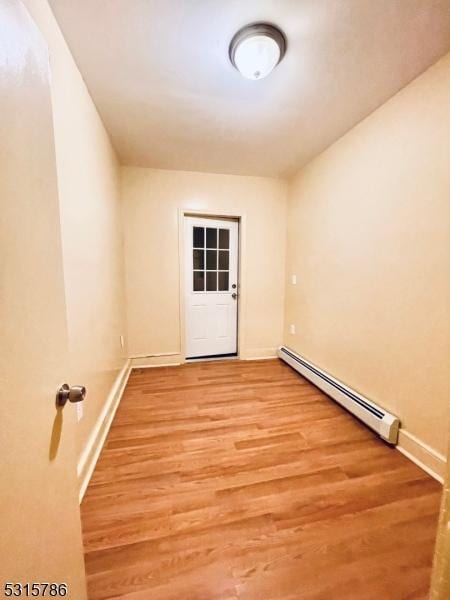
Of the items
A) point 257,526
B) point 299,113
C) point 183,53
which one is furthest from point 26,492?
point 299,113

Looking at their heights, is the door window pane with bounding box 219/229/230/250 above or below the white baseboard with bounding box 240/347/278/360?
above

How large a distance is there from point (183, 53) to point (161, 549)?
2.49m

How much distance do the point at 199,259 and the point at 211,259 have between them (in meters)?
0.16

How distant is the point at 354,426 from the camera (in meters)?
1.90

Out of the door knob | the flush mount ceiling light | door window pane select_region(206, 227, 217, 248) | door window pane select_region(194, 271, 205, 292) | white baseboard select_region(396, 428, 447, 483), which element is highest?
the flush mount ceiling light

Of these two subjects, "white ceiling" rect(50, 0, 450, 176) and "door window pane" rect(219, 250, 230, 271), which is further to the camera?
"door window pane" rect(219, 250, 230, 271)

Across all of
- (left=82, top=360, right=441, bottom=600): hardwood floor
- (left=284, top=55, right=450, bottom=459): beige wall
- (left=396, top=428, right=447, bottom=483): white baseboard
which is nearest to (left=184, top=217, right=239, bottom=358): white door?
(left=284, top=55, right=450, bottom=459): beige wall

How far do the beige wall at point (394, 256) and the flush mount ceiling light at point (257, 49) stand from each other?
96 centimetres

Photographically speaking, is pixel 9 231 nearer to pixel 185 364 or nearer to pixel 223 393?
pixel 223 393

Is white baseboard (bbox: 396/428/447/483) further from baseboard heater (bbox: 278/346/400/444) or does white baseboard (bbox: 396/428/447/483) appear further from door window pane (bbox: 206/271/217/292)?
door window pane (bbox: 206/271/217/292)

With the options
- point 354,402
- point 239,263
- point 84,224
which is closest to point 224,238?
point 239,263

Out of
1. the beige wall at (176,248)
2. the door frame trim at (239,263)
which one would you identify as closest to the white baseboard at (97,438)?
the beige wall at (176,248)

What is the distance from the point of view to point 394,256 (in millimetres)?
1704

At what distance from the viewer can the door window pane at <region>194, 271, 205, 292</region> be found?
3219mm
